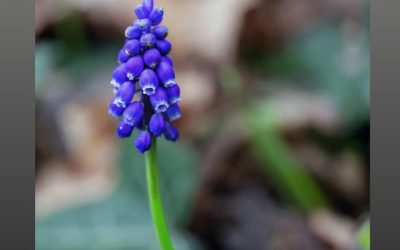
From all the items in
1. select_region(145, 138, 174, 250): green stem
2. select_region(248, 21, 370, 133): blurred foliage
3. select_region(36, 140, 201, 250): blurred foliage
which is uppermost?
select_region(248, 21, 370, 133): blurred foliage

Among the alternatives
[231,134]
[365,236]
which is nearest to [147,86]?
[231,134]

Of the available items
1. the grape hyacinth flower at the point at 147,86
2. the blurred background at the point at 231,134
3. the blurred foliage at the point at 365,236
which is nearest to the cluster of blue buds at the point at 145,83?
the grape hyacinth flower at the point at 147,86

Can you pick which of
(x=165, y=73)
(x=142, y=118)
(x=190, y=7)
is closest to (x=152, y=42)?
(x=165, y=73)

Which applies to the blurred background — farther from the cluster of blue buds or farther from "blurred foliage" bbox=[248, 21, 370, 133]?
the cluster of blue buds

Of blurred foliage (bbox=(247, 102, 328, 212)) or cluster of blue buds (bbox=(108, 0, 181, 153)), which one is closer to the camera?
cluster of blue buds (bbox=(108, 0, 181, 153))

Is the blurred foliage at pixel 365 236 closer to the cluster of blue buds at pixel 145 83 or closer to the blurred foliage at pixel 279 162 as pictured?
the blurred foliage at pixel 279 162

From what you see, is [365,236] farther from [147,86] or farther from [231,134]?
[147,86]

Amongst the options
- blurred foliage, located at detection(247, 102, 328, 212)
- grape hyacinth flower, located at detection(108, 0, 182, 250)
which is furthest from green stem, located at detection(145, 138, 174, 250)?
blurred foliage, located at detection(247, 102, 328, 212)
